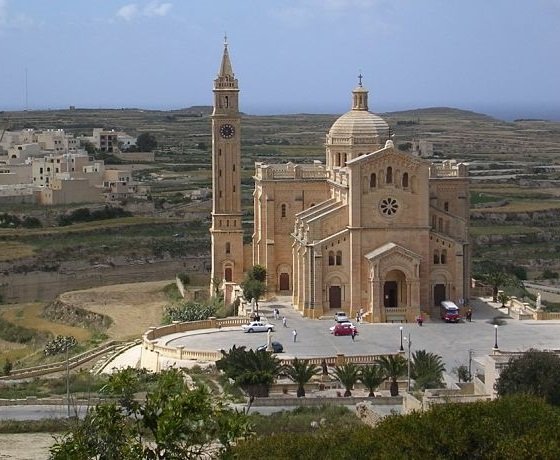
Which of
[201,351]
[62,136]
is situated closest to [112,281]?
[201,351]

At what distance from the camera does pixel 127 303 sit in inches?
2493

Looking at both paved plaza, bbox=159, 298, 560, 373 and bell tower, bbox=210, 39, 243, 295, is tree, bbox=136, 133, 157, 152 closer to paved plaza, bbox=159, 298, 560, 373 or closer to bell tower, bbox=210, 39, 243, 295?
bell tower, bbox=210, 39, 243, 295

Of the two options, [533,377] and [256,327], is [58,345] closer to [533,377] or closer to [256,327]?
[256,327]

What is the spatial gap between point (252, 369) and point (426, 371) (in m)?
4.79

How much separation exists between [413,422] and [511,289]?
33107 millimetres

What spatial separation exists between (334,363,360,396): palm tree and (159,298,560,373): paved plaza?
366cm

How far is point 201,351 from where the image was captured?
43.4 m

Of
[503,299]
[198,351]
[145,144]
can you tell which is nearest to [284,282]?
[503,299]

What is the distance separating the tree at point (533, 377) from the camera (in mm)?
32938

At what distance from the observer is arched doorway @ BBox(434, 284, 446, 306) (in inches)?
2030

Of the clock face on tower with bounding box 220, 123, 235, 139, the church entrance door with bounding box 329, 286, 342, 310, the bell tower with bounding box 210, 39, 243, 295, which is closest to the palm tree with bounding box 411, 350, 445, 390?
the church entrance door with bounding box 329, 286, 342, 310

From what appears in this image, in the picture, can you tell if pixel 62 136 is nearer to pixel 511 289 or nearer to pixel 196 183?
pixel 196 183

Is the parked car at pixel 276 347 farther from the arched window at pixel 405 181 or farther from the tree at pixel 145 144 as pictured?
the tree at pixel 145 144

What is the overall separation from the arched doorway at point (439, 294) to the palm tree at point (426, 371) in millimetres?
11599
